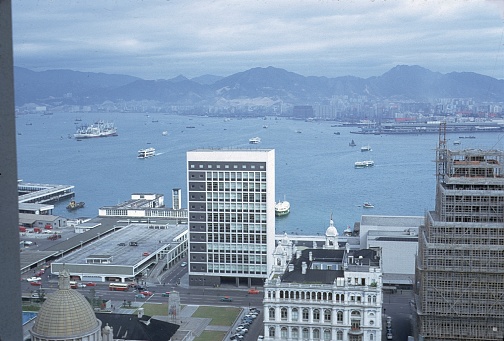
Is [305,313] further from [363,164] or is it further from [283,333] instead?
[363,164]

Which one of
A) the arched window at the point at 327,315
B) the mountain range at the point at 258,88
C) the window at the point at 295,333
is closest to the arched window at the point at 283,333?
the window at the point at 295,333

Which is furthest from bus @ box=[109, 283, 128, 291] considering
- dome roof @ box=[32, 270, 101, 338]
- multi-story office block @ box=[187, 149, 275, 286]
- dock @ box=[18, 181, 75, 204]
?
dock @ box=[18, 181, 75, 204]

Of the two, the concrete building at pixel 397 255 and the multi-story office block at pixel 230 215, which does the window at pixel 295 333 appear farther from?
the concrete building at pixel 397 255

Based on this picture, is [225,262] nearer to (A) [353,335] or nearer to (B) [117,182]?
(A) [353,335]

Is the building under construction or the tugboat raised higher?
the building under construction

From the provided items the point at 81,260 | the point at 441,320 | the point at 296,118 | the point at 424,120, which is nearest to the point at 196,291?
the point at 81,260

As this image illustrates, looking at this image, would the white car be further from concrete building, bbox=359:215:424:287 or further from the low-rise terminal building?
concrete building, bbox=359:215:424:287

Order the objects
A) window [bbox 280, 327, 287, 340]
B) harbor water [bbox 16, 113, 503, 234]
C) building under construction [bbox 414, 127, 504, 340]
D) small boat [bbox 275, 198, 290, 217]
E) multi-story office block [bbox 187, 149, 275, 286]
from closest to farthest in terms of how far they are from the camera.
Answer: building under construction [bbox 414, 127, 504, 340], window [bbox 280, 327, 287, 340], multi-story office block [bbox 187, 149, 275, 286], small boat [bbox 275, 198, 290, 217], harbor water [bbox 16, 113, 503, 234]
